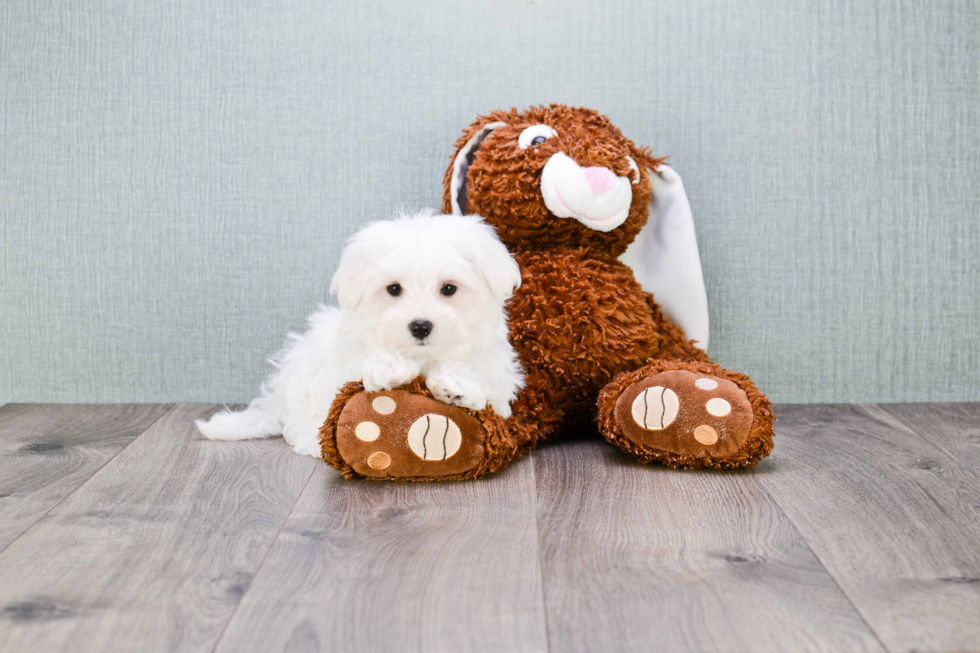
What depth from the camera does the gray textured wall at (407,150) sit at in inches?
70.1

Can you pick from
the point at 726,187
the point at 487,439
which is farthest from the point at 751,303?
the point at 487,439

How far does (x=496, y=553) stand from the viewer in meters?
1.00

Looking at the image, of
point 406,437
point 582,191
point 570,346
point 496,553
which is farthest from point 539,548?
point 582,191

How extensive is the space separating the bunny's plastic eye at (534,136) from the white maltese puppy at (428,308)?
0.25 meters

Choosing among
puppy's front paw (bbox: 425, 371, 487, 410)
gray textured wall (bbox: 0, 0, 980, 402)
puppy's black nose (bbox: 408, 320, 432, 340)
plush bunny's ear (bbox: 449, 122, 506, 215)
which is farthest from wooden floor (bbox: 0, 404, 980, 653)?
plush bunny's ear (bbox: 449, 122, 506, 215)

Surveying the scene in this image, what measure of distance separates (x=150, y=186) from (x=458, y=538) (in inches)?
46.5

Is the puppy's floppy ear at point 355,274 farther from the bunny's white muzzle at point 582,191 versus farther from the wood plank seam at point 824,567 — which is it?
the wood plank seam at point 824,567

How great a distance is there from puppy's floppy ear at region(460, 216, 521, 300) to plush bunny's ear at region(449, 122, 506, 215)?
1.05 feet

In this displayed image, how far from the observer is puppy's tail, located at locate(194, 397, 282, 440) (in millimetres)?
1560

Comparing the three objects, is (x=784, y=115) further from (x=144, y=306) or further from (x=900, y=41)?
(x=144, y=306)

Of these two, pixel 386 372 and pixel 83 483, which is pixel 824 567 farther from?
pixel 83 483

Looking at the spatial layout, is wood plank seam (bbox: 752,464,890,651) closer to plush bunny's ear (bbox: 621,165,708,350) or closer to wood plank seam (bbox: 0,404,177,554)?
plush bunny's ear (bbox: 621,165,708,350)

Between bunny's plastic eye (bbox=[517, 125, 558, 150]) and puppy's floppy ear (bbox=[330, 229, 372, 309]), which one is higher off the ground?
bunny's plastic eye (bbox=[517, 125, 558, 150])

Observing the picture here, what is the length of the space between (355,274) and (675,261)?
0.69m
